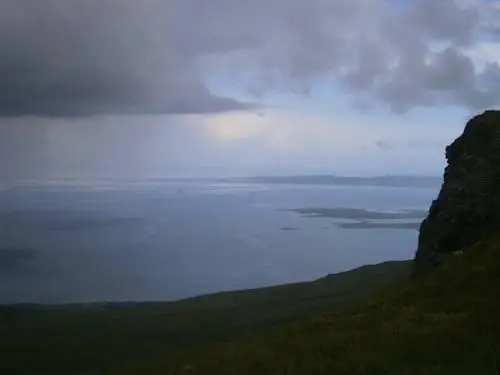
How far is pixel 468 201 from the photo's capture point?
2352 inches

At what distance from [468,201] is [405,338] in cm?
3457

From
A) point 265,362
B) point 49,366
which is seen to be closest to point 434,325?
point 265,362

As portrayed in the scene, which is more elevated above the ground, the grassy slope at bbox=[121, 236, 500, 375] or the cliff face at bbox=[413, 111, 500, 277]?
the cliff face at bbox=[413, 111, 500, 277]

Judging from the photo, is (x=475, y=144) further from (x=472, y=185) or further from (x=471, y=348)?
(x=471, y=348)

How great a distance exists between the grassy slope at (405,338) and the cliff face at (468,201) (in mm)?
15599

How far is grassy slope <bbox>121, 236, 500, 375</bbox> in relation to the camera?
23953 mm

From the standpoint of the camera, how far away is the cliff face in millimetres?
57375

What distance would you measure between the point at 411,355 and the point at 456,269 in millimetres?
17169

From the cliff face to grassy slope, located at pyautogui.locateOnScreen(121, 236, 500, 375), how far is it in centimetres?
1560

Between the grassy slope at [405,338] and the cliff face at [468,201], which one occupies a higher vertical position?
the cliff face at [468,201]

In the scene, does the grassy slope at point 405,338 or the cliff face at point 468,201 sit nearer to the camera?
the grassy slope at point 405,338

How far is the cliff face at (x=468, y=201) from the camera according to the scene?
5738cm

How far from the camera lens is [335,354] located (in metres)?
26.7

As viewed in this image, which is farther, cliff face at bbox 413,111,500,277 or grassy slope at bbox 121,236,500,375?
cliff face at bbox 413,111,500,277
